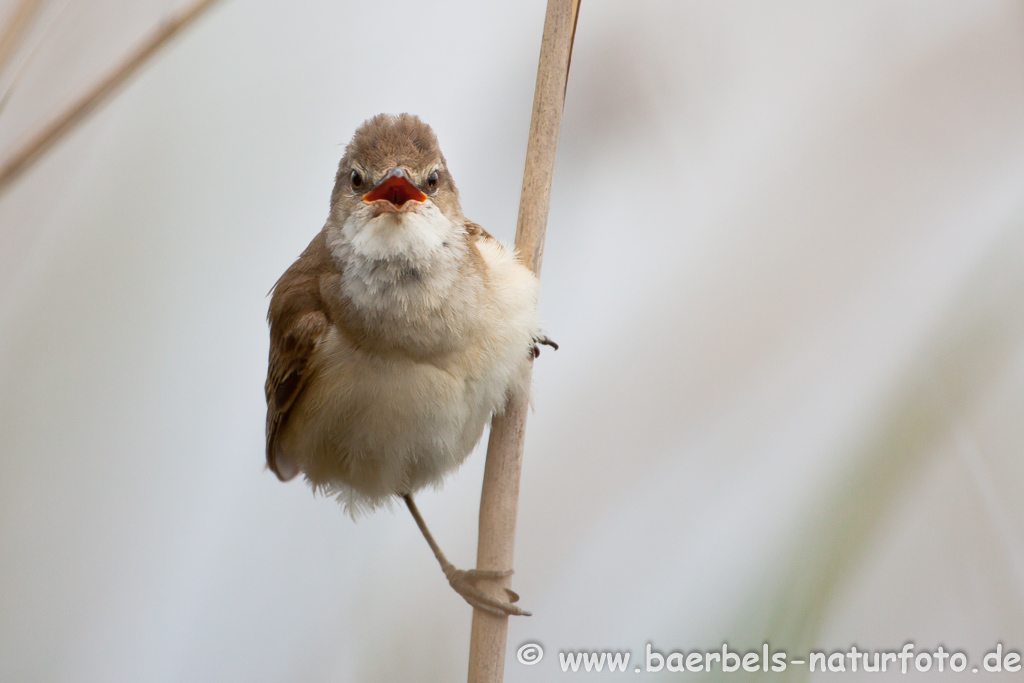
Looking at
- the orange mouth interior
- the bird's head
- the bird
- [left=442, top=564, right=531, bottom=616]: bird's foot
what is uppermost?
the bird's head

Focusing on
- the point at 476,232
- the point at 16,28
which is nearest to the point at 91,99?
the point at 16,28

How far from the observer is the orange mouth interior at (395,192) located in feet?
5.86

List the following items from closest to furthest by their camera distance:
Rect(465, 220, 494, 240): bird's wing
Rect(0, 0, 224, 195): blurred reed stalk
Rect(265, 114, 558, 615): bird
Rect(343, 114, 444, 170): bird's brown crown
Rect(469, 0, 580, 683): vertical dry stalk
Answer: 1. Rect(0, 0, 224, 195): blurred reed stalk
2. Rect(469, 0, 580, 683): vertical dry stalk
3. Rect(265, 114, 558, 615): bird
4. Rect(343, 114, 444, 170): bird's brown crown
5. Rect(465, 220, 494, 240): bird's wing

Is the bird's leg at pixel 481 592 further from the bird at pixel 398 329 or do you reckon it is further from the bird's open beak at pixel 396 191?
the bird's open beak at pixel 396 191

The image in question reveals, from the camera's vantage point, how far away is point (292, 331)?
193cm

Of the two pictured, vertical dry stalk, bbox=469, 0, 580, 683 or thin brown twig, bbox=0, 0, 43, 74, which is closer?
thin brown twig, bbox=0, 0, 43, 74

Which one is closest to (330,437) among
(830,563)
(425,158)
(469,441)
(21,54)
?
(469,441)

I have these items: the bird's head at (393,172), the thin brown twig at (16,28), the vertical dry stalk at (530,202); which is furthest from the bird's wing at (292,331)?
the thin brown twig at (16,28)

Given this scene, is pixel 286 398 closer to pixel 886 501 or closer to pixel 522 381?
pixel 522 381

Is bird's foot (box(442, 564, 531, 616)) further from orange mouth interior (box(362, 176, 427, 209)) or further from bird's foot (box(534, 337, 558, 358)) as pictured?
orange mouth interior (box(362, 176, 427, 209))

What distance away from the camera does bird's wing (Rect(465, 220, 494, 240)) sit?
81.7 inches

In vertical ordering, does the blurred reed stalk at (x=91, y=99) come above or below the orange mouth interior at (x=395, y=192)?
below

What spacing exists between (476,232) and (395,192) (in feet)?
1.15

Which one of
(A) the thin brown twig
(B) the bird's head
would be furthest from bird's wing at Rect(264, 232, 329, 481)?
(A) the thin brown twig
